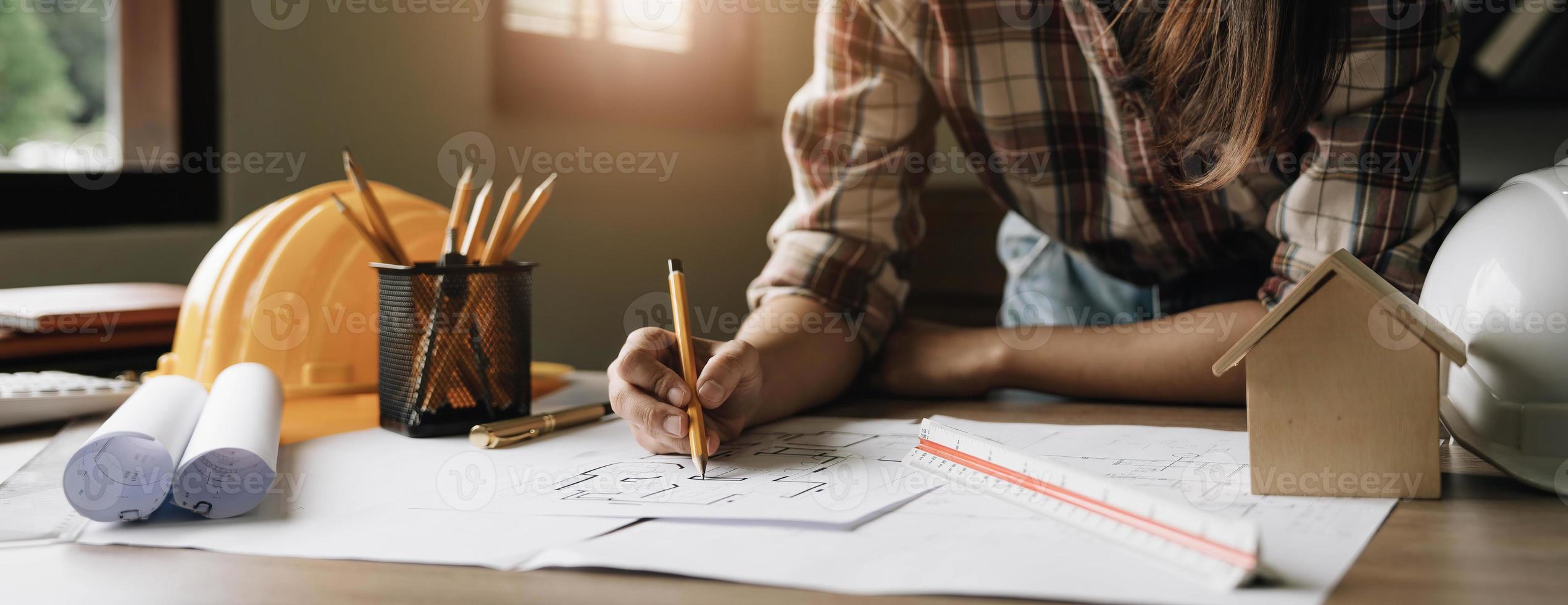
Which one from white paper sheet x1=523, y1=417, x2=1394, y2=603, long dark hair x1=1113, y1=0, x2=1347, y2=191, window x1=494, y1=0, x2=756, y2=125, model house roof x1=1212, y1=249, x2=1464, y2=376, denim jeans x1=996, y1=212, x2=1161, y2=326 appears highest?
window x1=494, y1=0, x2=756, y2=125

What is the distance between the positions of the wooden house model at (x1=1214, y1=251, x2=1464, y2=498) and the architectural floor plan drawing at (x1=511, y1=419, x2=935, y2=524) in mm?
176

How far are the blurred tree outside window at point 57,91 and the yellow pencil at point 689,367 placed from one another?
101 centimetres

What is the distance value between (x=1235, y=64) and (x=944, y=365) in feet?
1.07

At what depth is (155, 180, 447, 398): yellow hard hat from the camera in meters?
0.86

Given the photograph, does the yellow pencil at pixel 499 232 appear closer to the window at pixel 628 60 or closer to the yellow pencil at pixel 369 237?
the yellow pencil at pixel 369 237

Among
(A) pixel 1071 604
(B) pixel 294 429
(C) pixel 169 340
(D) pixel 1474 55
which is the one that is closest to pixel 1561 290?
(A) pixel 1071 604

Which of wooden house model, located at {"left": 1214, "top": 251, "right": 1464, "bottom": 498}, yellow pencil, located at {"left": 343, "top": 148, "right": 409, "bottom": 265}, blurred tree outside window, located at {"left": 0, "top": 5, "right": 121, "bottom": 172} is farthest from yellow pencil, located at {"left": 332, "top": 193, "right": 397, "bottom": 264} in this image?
blurred tree outside window, located at {"left": 0, "top": 5, "right": 121, "bottom": 172}

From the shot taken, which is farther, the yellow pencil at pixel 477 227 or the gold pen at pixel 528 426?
the yellow pencil at pixel 477 227

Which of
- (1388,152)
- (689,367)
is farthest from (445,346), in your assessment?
(1388,152)

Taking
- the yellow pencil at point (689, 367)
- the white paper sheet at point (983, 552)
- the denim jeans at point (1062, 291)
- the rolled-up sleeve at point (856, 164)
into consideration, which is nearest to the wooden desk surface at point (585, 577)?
the white paper sheet at point (983, 552)

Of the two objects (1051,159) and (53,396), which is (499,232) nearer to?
(53,396)

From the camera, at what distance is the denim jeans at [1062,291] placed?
1.26 m

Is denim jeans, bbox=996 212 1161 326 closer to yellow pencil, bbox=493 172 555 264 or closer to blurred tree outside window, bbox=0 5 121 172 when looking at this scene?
yellow pencil, bbox=493 172 555 264

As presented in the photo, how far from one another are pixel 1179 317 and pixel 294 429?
2.27ft
